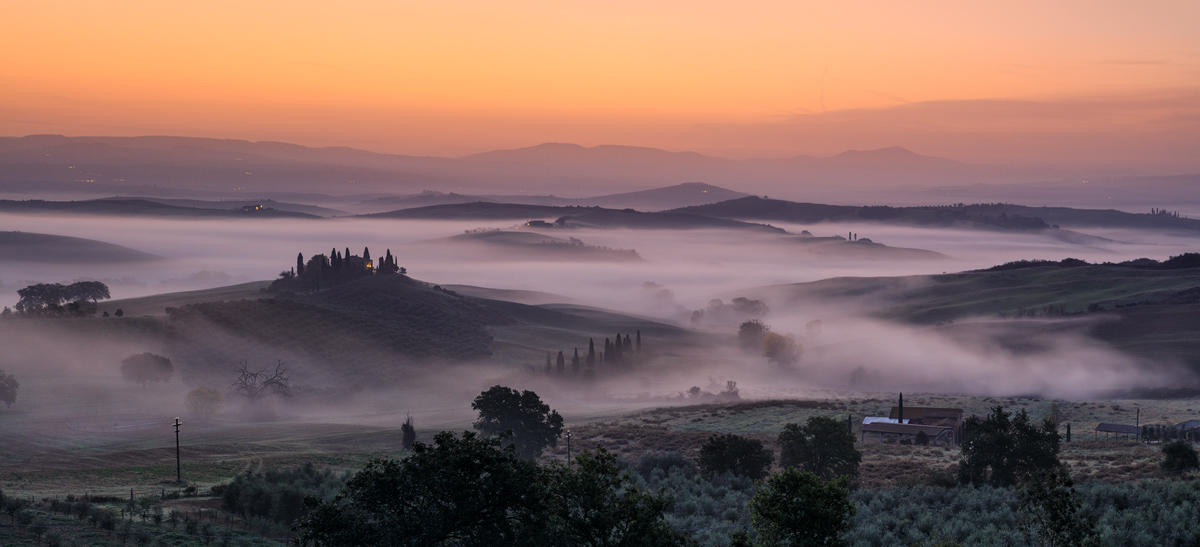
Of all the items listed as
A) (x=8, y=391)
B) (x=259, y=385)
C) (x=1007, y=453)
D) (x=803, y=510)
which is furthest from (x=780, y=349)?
(x=803, y=510)

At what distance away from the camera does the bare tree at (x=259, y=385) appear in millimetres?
125312

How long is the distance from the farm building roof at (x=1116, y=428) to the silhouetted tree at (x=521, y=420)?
50175 millimetres

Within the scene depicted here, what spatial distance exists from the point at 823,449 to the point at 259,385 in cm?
10441

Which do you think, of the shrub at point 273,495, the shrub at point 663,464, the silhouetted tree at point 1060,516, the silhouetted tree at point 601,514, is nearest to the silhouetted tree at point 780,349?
the shrub at point 663,464

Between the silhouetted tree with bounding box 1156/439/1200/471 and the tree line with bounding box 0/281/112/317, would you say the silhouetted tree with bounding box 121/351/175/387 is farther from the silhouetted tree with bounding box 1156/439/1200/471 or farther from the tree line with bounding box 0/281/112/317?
the silhouetted tree with bounding box 1156/439/1200/471

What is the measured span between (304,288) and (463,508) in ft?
617

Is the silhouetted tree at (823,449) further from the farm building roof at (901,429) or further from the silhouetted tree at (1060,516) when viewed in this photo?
the farm building roof at (901,429)

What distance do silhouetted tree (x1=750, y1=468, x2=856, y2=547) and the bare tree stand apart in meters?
115

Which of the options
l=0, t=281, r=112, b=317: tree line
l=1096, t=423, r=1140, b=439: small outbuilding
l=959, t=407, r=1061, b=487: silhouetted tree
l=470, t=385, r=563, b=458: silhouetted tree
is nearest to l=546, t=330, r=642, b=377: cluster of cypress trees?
l=470, t=385, r=563, b=458: silhouetted tree

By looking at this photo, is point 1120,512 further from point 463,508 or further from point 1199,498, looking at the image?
point 463,508

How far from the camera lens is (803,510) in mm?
21469

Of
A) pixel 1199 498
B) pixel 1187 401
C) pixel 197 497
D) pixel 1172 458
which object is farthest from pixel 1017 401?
pixel 197 497

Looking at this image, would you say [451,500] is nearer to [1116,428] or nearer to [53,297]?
[1116,428]

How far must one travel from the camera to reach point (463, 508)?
21.6 m
